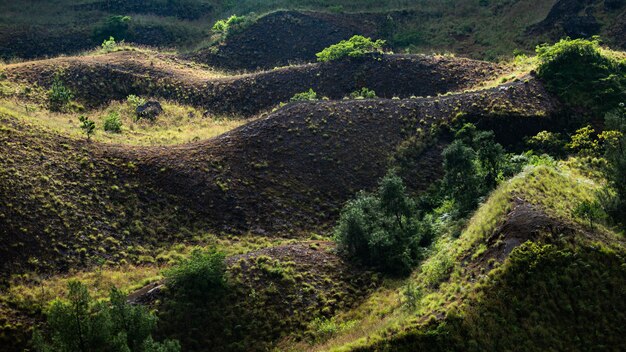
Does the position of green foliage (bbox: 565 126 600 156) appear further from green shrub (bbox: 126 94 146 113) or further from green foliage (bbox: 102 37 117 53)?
green foliage (bbox: 102 37 117 53)

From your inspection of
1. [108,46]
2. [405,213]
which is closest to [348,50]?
[405,213]

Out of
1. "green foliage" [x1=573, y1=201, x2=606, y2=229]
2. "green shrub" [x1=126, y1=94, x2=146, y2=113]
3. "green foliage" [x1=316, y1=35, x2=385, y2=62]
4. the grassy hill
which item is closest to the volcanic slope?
"green foliage" [x1=316, y1=35, x2=385, y2=62]

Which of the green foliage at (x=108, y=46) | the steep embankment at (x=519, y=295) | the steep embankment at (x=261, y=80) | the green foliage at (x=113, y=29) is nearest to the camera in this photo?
the steep embankment at (x=519, y=295)

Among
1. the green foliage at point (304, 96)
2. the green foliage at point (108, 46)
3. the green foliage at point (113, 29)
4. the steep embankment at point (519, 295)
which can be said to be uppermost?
the green foliage at point (113, 29)

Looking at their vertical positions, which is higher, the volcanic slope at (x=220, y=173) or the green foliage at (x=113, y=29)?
the green foliage at (x=113, y=29)

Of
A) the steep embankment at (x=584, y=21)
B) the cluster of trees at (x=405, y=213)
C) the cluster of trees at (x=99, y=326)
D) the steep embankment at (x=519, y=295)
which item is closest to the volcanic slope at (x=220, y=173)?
the cluster of trees at (x=405, y=213)

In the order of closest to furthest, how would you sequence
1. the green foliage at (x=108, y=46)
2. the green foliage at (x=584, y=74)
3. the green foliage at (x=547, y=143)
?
the green foliage at (x=547, y=143), the green foliage at (x=584, y=74), the green foliage at (x=108, y=46)

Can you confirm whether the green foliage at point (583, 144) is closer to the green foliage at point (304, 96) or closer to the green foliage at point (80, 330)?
the green foliage at point (304, 96)

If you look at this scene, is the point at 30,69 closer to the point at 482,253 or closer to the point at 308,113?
the point at 308,113
